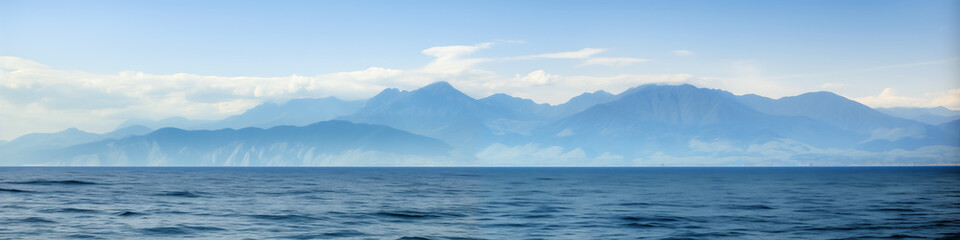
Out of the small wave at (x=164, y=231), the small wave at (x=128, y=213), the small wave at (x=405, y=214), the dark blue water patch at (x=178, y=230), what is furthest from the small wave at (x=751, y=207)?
the small wave at (x=128, y=213)

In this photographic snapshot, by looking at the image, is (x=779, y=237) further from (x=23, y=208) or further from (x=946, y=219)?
(x=23, y=208)

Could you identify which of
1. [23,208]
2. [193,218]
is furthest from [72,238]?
[23,208]

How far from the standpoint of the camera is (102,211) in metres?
56.1

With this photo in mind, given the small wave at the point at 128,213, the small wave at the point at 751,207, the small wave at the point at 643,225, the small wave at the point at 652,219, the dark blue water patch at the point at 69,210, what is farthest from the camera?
the small wave at the point at 751,207

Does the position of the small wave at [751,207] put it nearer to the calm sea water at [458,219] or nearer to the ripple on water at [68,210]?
the calm sea water at [458,219]

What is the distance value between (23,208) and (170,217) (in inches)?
546

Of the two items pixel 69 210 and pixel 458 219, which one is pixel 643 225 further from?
pixel 69 210

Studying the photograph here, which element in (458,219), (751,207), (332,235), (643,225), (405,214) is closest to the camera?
(332,235)

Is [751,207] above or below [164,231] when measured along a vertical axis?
above

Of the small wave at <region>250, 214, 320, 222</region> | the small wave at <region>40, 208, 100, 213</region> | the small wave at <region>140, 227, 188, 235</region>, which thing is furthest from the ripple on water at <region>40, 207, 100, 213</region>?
the small wave at <region>140, 227, 188, 235</region>

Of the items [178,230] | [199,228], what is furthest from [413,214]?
[178,230]

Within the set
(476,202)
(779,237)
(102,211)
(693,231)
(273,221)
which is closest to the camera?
(779,237)

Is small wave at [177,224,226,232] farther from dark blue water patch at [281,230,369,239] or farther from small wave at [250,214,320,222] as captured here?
small wave at [250,214,320,222]

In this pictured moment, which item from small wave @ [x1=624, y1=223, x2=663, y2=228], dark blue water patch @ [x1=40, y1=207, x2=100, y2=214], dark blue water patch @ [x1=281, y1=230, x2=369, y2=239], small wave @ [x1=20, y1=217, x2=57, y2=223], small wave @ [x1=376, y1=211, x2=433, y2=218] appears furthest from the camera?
small wave @ [x1=376, y1=211, x2=433, y2=218]
